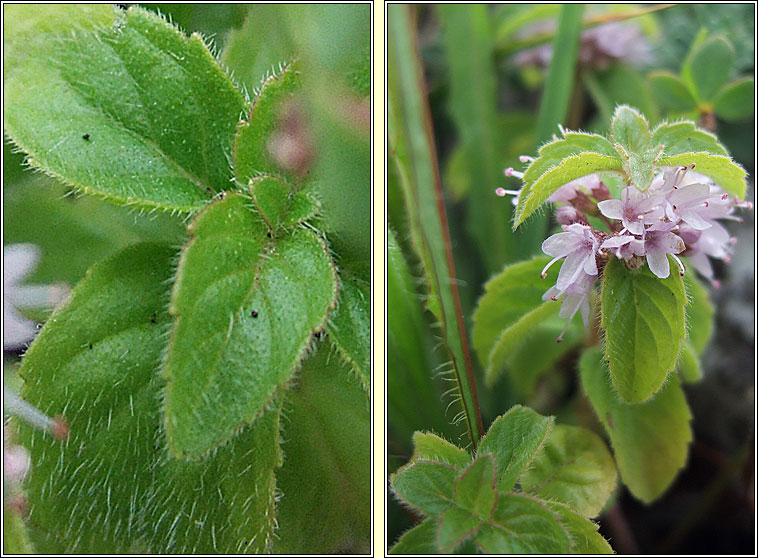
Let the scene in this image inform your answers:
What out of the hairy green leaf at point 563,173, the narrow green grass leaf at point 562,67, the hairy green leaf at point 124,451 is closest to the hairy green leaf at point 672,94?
the narrow green grass leaf at point 562,67

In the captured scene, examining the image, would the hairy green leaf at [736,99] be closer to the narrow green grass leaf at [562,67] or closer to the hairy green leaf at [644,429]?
the narrow green grass leaf at [562,67]

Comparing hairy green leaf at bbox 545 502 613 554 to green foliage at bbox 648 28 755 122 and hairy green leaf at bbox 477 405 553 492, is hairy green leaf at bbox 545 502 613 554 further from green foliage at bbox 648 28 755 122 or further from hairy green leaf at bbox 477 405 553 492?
green foliage at bbox 648 28 755 122

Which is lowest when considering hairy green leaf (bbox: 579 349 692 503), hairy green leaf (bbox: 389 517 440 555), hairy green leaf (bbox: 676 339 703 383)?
hairy green leaf (bbox: 389 517 440 555)

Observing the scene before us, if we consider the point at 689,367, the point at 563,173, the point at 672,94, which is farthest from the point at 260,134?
the point at 672,94

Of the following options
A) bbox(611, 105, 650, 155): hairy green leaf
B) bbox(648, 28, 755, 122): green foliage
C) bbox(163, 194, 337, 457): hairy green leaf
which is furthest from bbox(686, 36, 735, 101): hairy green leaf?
bbox(163, 194, 337, 457): hairy green leaf

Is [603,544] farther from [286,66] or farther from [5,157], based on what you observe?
[5,157]

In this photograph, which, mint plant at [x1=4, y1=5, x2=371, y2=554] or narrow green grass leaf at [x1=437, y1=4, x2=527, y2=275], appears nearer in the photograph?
mint plant at [x1=4, y1=5, x2=371, y2=554]

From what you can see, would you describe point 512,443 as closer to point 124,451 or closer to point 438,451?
A: point 438,451

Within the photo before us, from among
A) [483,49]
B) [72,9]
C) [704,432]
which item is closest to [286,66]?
[72,9]
